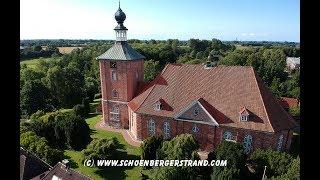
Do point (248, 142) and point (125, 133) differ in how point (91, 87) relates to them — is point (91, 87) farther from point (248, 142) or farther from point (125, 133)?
point (248, 142)

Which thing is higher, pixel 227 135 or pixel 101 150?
pixel 227 135

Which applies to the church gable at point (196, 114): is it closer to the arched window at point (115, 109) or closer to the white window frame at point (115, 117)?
the arched window at point (115, 109)

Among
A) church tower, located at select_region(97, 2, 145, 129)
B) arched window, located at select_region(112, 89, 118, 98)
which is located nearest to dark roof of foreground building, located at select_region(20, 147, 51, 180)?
church tower, located at select_region(97, 2, 145, 129)

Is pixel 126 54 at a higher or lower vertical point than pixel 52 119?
higher

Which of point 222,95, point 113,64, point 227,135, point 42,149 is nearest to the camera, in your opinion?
point 42,149

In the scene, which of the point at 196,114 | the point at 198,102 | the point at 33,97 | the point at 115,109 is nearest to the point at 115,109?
the point at 115,109

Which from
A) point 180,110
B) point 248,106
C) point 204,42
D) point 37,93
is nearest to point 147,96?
point 180,110
